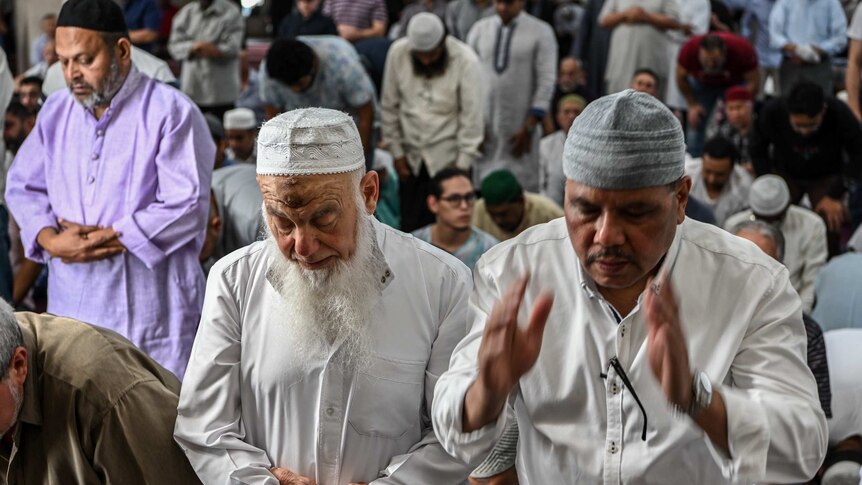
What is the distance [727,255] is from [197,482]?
136 centimetres

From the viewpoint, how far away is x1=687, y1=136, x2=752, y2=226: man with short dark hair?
7281 millimetres

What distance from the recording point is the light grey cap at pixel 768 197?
257 inches

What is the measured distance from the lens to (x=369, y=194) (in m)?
2.86

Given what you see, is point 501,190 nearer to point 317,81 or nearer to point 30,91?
point 317,81

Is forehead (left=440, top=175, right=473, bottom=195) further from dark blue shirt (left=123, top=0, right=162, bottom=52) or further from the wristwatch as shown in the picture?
the wristwatch

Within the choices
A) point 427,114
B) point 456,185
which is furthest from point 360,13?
point 456,185

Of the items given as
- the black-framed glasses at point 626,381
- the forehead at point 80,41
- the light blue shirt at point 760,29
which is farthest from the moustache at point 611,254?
the light blue shirt at point 760,29

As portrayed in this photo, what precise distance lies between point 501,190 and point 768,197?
4.46ft

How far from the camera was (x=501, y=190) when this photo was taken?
22.2 ft

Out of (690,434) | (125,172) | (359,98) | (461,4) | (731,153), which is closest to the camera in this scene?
(690,434)

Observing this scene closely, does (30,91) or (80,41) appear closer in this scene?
(80,41)

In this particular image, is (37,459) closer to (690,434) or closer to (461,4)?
(690,434)

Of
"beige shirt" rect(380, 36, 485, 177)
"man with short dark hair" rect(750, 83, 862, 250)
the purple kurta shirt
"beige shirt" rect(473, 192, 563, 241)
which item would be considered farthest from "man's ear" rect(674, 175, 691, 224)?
"man with short dark hair" rect(750, 83, 862, 250)

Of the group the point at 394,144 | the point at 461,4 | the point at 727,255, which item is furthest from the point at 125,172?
the point at 461,4
